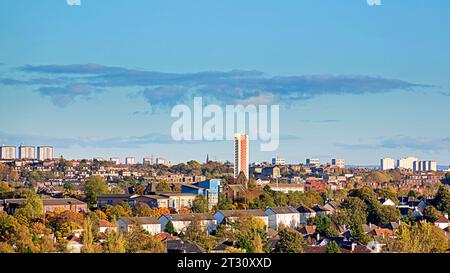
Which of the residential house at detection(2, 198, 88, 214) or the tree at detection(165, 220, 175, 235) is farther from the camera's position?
the residential house at detection(2, 198, 88, 214)

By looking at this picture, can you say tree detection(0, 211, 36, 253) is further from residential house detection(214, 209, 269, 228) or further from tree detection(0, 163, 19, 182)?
tree detection(0, 163, 19, 182)

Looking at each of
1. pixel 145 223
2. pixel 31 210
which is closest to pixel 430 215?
pixel 145 223

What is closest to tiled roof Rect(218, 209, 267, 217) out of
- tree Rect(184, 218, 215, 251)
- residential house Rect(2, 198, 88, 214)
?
tree Rect(184, 218, 215, 251)

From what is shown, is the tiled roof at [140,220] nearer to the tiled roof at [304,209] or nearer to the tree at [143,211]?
the tree at [143,211]

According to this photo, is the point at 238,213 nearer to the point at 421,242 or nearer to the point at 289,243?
the point at 289,243

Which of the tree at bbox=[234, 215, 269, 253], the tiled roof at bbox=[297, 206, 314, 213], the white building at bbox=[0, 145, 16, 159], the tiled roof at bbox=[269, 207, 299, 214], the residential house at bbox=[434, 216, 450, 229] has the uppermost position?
the white building at bbox=[0, 145, 16, 159]
